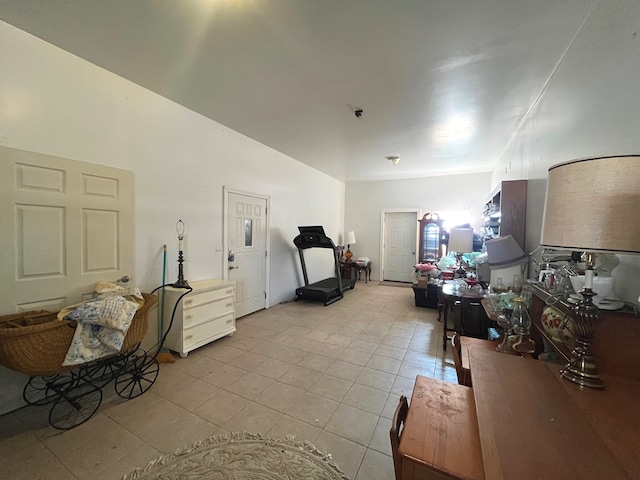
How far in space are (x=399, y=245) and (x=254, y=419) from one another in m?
6.29

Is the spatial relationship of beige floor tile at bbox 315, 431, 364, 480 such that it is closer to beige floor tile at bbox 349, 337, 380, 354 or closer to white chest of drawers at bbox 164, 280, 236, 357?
beige floor tile at bbox 349, 337, 380, 354

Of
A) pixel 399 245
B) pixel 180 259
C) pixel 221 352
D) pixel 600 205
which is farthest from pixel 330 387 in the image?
pixel 399 245

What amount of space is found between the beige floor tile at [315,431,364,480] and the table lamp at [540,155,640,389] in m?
1.32

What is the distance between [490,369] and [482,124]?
3641 mm

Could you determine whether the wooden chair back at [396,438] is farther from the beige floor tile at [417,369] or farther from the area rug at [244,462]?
the beige floor tile at [417,369]

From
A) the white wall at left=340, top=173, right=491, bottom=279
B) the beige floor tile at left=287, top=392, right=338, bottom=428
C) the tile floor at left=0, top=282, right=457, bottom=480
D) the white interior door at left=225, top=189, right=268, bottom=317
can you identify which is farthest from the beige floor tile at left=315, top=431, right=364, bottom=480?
the white wall at left=340, top=173, right=491, bottom=279

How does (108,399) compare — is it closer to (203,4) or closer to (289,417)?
(289,417)

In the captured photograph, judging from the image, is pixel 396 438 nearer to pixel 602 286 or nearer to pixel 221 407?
pixel 602 286

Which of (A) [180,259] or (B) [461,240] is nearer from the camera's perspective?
(A) [180,259]

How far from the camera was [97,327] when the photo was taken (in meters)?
2.03

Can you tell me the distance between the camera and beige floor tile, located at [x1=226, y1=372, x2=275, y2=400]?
2398 millimetres

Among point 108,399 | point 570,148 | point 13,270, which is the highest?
point 570,148

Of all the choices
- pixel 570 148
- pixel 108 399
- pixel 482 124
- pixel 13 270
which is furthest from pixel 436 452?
pixel 482 124

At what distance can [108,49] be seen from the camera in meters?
2.30
